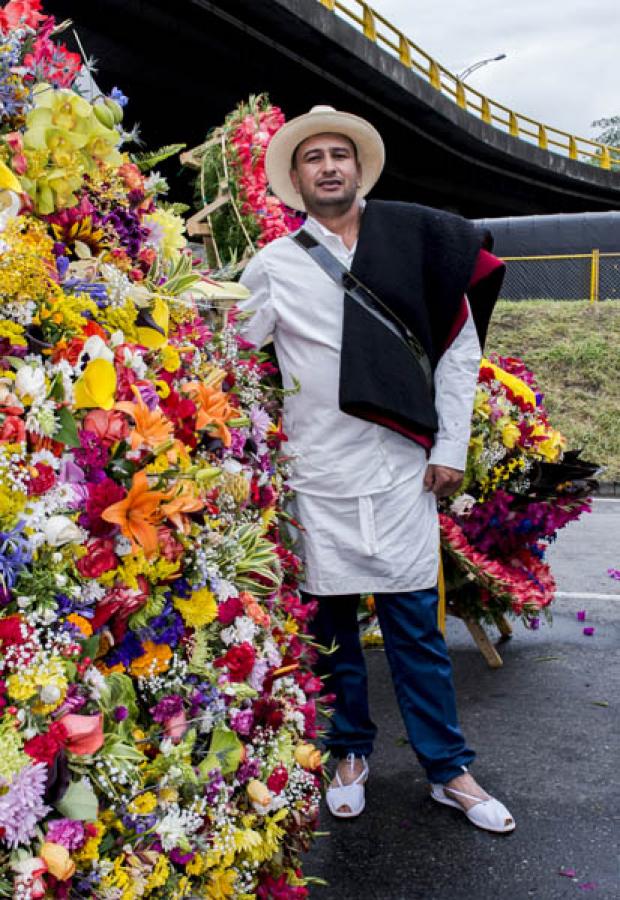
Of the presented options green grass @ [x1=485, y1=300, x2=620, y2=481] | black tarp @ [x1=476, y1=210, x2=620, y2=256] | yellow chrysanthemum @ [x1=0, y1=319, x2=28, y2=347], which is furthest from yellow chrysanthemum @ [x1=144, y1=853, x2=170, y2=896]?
black tarp @ [x1=476, y1=210, x2=620, y2=256]

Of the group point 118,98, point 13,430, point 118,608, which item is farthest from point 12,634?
point 118,98

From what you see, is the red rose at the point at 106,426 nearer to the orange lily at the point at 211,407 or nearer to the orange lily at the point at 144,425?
the orange lily at the point at 144,425

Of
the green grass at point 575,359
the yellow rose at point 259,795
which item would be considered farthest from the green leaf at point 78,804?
the green grass at point 575,359

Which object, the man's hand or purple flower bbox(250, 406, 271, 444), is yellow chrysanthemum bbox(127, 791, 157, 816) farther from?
the man's hand

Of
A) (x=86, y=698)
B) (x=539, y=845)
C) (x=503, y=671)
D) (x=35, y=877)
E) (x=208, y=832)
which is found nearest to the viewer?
(x=35, y=877)

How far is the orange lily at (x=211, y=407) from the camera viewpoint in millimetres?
2115

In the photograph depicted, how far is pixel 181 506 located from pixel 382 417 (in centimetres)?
109

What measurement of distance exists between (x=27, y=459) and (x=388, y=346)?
1.36 m

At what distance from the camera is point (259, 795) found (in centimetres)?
196

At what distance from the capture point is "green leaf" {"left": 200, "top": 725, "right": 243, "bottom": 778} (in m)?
1.88

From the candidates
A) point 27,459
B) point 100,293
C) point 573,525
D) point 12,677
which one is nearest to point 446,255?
point 100,293

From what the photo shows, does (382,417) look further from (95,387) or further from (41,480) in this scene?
(41,480)

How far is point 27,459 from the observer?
67.1 inches

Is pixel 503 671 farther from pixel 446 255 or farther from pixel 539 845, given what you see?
pixel 446 255
